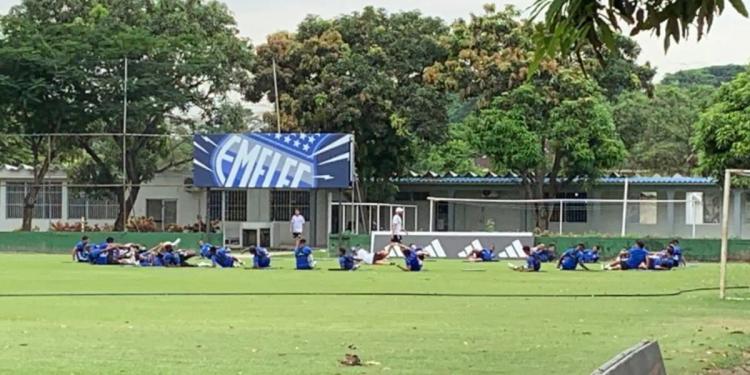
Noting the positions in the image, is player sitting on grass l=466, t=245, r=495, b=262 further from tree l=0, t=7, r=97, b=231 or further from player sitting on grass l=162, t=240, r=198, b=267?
tree l=0, t=7, r=97, b=231

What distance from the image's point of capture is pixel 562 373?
10375mm

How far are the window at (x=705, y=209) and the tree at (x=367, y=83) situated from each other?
11.0 meters

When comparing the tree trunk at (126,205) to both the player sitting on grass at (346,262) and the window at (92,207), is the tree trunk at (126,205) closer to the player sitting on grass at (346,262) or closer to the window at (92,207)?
the window at (92,207)

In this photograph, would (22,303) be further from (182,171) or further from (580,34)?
(182,171)

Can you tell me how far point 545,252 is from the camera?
3403 centimetres

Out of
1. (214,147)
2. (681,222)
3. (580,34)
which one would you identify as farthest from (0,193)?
(580,34)

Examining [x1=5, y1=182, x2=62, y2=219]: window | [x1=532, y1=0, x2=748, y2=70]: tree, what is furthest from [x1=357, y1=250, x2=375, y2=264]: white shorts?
[x1=532, y1=0, x2=748, y2=70]: tree

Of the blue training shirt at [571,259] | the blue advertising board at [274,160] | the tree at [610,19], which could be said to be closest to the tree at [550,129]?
the blue advertising board at [274,160]

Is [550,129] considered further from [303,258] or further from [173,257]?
[173,257]

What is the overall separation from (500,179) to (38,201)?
21281 mm

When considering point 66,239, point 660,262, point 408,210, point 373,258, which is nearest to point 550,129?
point 408,210

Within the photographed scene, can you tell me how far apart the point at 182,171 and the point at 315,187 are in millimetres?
13248

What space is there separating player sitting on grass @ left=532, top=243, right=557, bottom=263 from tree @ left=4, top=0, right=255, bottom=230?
16349 mm

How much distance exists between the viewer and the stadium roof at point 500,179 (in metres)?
50.3
